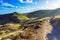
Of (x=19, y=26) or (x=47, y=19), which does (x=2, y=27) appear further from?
(x=47, y=19)

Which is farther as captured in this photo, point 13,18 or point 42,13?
point 42,13

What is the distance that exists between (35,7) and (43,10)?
0.26 meters

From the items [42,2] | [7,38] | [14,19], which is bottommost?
[7,38]

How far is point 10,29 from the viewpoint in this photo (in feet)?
15.9

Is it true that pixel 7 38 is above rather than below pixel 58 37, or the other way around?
above

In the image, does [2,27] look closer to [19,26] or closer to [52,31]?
[19,26]

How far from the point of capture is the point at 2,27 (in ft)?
15.9

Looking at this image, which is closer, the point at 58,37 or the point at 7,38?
the point at 7,38

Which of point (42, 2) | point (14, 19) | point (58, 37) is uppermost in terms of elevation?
point (42, 2)

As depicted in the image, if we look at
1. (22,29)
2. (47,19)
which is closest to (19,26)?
(22,29)

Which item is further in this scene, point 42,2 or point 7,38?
point 42,2

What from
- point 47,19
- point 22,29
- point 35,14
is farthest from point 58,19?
point 22,29

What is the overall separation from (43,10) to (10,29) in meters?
1.16

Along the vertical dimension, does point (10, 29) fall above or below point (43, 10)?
below
